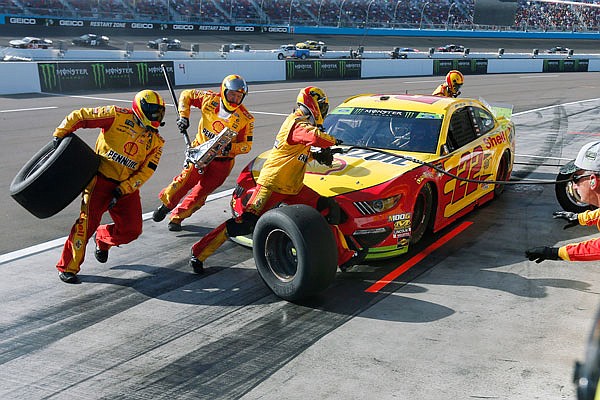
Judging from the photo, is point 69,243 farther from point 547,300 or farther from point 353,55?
point 353,55

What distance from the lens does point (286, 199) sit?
6621 mm

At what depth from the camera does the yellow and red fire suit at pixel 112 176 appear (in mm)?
6312

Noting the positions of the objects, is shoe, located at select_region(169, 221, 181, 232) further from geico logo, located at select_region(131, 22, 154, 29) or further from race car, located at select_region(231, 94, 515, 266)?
geico logo, located at select_region(131, 22, 154, 29)

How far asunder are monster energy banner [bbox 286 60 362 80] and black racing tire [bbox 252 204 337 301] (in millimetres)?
27297

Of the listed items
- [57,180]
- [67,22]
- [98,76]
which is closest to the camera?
[57,180]

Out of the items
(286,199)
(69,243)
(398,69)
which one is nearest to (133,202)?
(69,243)

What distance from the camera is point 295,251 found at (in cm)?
605

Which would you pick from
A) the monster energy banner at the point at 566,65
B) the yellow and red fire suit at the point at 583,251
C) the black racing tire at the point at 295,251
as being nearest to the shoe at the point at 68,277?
the black racing tire at the point at 295,251

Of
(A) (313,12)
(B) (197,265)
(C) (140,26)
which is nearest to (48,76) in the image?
(B) (197,265)

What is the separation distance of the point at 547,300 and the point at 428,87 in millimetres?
25812

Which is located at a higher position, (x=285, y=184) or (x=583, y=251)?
(x=285, y=184)

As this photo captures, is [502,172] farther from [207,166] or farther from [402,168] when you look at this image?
[207,166]

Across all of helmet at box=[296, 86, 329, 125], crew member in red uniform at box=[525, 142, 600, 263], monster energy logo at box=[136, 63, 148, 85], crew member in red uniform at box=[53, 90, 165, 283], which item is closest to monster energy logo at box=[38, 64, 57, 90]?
monster energy logo at box=[136, 63, 148, 85]

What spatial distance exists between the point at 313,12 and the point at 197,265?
6761 cm
